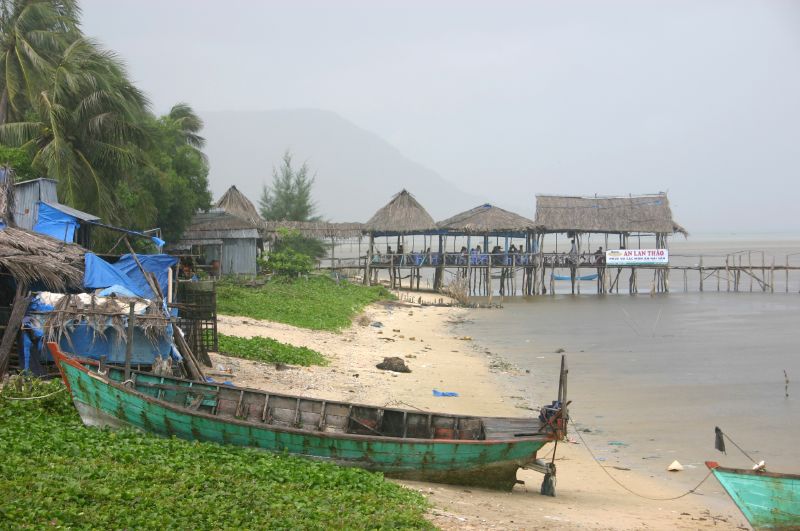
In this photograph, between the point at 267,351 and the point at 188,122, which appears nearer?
the point at 267,351

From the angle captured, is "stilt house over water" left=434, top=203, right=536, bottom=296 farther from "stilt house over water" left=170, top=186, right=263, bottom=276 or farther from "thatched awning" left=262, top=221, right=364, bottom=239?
"stilt house over water" left=170, top=186, right=263, bottom=276

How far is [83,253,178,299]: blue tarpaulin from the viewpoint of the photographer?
13.1 metres

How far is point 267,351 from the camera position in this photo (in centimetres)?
1716

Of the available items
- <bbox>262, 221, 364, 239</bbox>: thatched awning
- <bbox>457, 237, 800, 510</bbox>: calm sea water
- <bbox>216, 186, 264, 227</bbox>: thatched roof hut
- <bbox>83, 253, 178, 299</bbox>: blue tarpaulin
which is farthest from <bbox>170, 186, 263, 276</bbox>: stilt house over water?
<bbox>83, 253, 178, 299</bbox>: blue tarpaulin

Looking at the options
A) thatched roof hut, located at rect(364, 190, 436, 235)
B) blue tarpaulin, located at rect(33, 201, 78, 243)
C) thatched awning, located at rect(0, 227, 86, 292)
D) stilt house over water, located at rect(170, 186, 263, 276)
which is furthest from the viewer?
thatched roof hut, located at rect(364, 190, 436, 235)

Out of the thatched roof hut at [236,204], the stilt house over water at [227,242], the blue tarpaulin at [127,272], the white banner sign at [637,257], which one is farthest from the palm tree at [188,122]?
the blue tarpaulin at [127,272]

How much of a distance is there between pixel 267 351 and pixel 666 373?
31.8 ft

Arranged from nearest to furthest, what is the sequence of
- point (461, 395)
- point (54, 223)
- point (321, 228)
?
point (54, 223), point (461, 395), point (321, 228)

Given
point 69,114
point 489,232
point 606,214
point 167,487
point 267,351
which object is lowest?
point 167,487

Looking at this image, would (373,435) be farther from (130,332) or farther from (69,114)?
(69,114)

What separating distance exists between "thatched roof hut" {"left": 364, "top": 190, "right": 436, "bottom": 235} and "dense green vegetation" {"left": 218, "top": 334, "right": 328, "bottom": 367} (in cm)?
2048

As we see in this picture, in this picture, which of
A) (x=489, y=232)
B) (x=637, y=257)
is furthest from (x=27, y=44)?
(x=637, y=257)

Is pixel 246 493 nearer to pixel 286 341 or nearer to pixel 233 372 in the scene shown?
pixel 233 372

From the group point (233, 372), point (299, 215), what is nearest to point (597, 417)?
point (233, 372)
